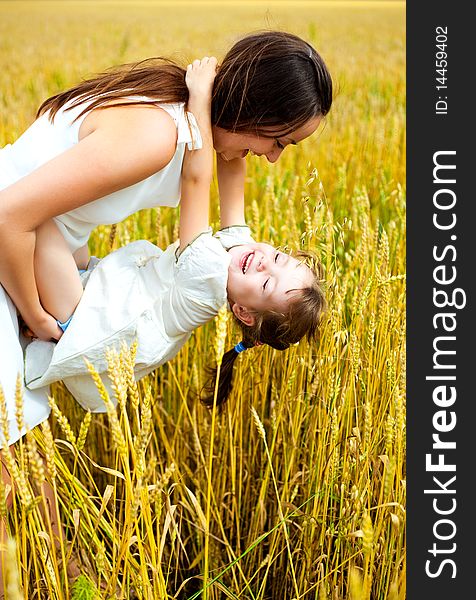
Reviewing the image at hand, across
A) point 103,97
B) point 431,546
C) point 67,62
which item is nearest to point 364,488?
point 431,546

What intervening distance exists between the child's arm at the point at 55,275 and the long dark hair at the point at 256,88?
0.68 feet

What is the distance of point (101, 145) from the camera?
1114 mm

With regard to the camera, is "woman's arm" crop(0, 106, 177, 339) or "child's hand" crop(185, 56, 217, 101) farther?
"child's hand" crop(185, 56, 217, 101)

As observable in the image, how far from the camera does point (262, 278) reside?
1.26 meters

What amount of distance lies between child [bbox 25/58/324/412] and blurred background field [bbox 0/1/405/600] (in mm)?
77

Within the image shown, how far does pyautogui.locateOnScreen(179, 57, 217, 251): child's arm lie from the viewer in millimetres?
1224

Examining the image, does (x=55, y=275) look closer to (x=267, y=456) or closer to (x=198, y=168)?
(x=198, y=168)

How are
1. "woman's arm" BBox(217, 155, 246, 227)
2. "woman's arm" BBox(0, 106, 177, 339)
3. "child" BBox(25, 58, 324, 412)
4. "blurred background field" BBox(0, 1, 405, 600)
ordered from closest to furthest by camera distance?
"blurred background field" BBox(0, 1, 405, 600) → "woman's arm" BBox(0, 106, 177, 339) → "child" BBox(25, 58, 324, 412) → "woman's arm" BBox(217, 155, 246, 227)

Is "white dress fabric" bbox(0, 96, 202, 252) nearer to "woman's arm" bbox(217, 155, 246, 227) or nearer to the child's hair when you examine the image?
"woman's arm" bbox(217, 155, 246, 227)

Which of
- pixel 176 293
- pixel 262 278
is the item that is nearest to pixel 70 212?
pixel 176 293

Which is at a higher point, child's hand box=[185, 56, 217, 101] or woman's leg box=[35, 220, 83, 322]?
child's hand box=[185, 56, 217, 101]

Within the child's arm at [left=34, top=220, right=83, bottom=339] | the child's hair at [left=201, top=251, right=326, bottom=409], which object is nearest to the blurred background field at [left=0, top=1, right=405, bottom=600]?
the child's hair at [left=201, top=251, right=326, bottom=409]

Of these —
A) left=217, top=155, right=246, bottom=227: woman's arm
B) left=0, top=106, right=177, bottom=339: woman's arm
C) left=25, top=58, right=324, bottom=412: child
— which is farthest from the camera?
left=217, top=155, right=246, bottom=227: woman's arm

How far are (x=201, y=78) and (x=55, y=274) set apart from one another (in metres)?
0.40
